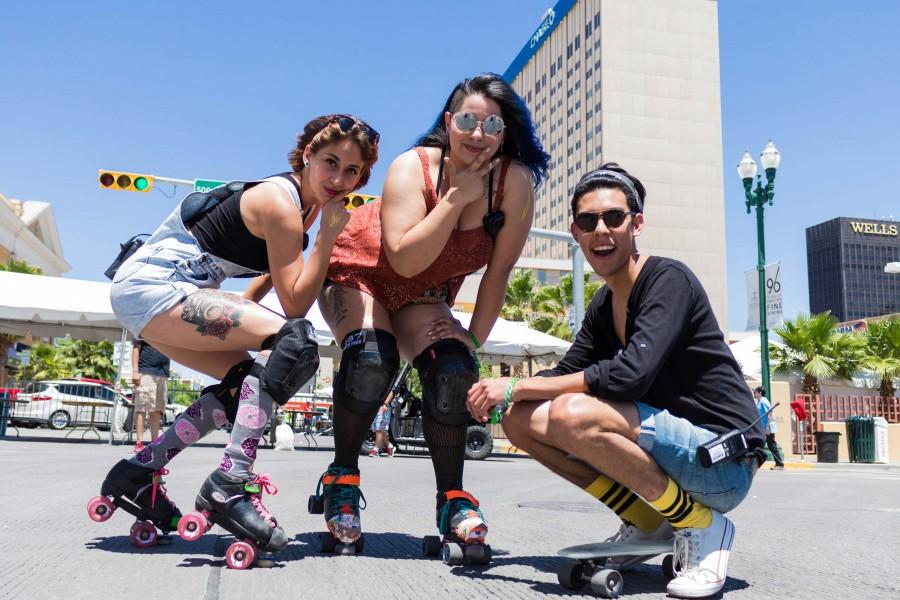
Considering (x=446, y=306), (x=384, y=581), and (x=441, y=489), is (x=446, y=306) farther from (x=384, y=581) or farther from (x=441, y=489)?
(x=384, y=581)

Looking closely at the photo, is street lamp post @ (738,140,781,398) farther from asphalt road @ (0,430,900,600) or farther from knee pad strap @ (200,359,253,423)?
knee pad strap @ (200,359,253,423)

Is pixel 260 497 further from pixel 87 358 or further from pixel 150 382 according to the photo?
pixel 87 358

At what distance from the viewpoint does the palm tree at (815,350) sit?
2288 cm

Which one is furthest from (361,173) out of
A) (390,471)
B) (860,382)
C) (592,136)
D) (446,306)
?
(592,136)

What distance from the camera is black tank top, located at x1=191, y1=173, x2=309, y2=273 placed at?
8.55ft

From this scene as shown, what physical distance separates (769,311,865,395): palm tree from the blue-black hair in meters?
22.5

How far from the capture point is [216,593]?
6.11 ft

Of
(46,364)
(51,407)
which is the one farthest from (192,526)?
(46,364)

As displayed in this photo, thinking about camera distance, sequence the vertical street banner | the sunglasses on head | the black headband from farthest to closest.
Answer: the vertical street banner
the sunglasses on head
the black headband

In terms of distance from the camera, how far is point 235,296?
8.54ft

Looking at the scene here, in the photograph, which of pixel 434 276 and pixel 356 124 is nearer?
pixel 356 124

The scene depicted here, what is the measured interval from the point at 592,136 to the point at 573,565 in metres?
89.1

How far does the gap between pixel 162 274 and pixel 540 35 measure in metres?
105

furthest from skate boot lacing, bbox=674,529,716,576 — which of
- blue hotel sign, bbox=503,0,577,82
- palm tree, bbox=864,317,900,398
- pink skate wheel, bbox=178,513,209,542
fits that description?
blue hotel sign, bbox=503,0,577,82
